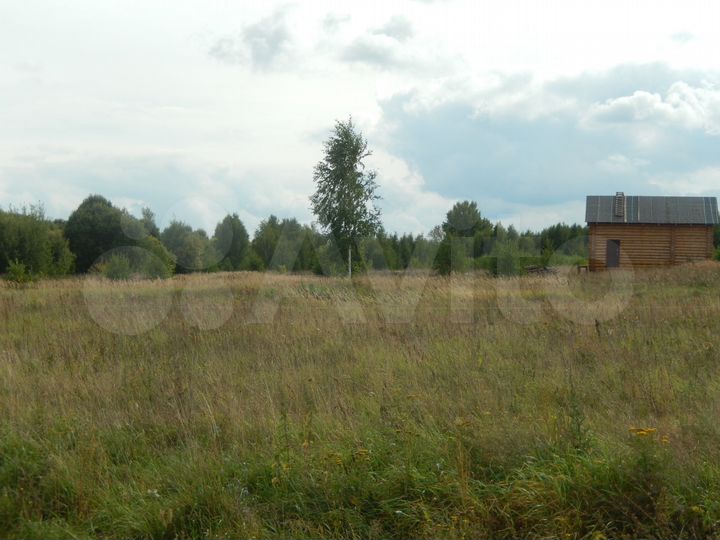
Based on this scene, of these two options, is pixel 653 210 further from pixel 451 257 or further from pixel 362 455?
pixel 362 455

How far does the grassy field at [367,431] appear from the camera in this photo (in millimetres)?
3721

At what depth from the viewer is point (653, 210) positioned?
30078 millimetres

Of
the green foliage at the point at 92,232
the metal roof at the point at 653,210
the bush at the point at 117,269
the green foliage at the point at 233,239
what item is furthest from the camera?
the green foliage at the point at 92,232

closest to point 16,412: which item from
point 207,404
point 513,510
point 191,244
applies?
point 207,404

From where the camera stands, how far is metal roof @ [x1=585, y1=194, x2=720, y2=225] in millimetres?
29438

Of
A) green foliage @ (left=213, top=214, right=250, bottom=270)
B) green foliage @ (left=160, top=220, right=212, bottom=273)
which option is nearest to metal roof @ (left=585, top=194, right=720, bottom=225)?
green foliage @ (left=160, top=220, right=212, bottom=273)

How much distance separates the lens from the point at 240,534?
147 inches

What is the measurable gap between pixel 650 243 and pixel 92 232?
3431 centimetres

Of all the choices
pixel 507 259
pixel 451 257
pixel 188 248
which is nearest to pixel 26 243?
pixel 188 248

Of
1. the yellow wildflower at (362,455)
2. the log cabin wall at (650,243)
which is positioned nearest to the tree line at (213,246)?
the log cabin wall at (650,243)

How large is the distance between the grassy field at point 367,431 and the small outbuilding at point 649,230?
70.2 ft

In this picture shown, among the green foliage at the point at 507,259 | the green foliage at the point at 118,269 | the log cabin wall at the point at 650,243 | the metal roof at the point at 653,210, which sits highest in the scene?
the metal roof at the point at 653,210

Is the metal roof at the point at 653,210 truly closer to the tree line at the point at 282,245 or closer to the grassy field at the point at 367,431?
the tree line at the point at 282,245

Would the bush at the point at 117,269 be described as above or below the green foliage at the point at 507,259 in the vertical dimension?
below
